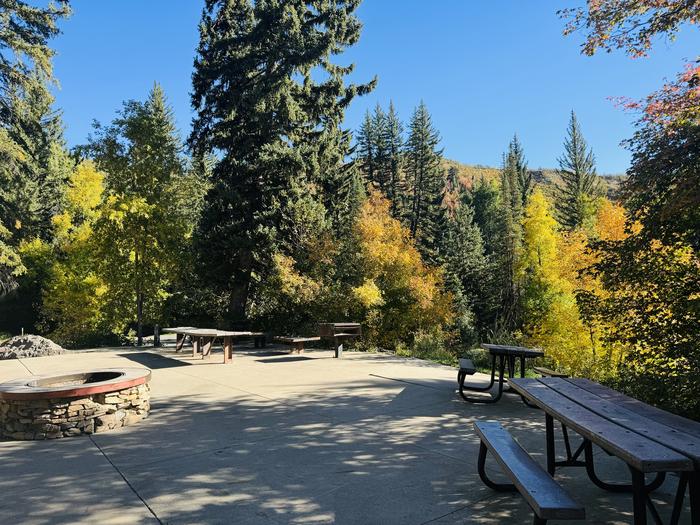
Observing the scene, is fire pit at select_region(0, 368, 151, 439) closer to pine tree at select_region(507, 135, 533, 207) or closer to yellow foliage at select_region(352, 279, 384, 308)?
yellow foliage at select_region(352, 279, 384, 308)

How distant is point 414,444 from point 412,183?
147ft

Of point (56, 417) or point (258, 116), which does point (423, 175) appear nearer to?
point (258, 116)

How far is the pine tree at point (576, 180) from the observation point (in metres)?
49.9

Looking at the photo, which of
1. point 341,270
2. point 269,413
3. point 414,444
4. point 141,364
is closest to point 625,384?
point 414,444

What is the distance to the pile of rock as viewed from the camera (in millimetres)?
13703

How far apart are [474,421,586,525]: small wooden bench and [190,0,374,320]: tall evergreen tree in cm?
1539

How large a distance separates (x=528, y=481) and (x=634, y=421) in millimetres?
890

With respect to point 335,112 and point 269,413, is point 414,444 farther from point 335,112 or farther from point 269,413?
point 335,112

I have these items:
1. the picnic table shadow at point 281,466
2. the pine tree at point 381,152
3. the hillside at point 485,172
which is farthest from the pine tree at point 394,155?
the hillside at point 485,172

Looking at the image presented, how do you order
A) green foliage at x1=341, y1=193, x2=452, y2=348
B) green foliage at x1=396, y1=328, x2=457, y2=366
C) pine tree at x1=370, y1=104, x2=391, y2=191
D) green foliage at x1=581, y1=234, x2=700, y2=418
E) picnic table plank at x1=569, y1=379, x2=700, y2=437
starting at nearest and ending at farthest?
picnic table plank at x1=569, y1=379, x2=700, y2=437 < green foliage at x1=581, y1=234, x2=700, y2=418 < green foliage at x1=396, y1=328, x2=457, y2=366 < green foliage at x1=341, y1=193, x2=452, y2=348 < pine tree at x1=370, y1=104, x2=391, y2=191

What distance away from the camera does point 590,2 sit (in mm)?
6176

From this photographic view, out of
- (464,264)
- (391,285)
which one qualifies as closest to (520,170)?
(464,264)

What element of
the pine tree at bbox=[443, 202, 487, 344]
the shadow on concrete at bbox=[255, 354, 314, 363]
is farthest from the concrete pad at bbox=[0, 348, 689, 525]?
the pine tree at bbox=[443, 202, 487, 344]

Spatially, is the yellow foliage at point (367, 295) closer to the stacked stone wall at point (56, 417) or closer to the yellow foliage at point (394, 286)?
the yellow foliage at point (394, 286)
